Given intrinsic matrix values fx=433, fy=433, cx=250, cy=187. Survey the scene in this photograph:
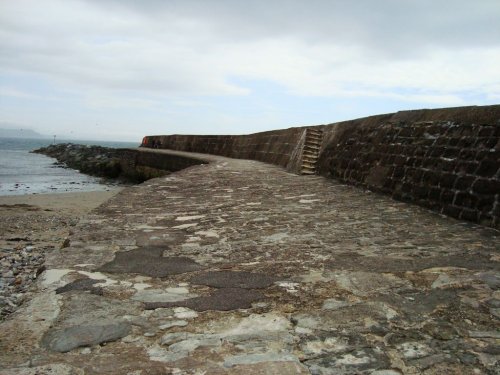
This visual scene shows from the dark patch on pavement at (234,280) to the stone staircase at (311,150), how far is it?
713 centimetres

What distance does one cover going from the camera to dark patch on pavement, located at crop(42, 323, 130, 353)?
6.18ft

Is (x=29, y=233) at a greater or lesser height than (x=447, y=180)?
lesser

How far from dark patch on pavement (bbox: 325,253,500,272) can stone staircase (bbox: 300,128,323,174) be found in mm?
6677

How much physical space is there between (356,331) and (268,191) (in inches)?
196

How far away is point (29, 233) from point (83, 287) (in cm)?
667

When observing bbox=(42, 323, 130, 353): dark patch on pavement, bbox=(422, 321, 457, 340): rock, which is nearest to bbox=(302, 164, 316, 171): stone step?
bbox=(422, 321, 457, 340): rock

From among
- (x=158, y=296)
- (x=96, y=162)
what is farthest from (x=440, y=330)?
(x=96, y=162)

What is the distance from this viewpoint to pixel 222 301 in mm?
2406

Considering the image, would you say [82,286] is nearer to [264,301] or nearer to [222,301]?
[222,301]

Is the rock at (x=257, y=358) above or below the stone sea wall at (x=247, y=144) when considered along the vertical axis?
below

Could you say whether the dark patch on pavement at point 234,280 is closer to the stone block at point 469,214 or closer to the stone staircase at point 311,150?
the stone block at point 469,214

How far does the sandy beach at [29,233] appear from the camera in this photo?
4.54 metres

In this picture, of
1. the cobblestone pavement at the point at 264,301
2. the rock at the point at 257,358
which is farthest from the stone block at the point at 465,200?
the rock at the point at 257,358

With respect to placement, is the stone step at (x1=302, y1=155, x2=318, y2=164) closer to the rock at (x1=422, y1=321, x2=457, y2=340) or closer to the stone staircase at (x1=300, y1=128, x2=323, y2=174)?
the stone staircase at (x1=300, y1=128, x2=323, y2=174)
